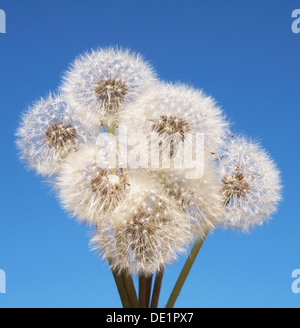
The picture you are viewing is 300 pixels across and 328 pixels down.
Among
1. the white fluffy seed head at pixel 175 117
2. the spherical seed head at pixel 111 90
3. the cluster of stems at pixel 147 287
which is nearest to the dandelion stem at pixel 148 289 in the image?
the cluster of stems at pixel 147 287

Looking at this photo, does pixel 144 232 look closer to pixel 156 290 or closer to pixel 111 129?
pixel 156 290

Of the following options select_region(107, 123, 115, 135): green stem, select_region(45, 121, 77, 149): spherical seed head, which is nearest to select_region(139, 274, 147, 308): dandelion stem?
select_region(107, 123, 115, 135): green stem

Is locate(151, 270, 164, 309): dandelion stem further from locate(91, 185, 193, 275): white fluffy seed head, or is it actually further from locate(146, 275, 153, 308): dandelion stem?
locate(91, 185, 193, 275): white fluffy seed head

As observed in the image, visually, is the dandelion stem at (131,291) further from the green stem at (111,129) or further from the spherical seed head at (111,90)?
the spherical seed head at (111,90)

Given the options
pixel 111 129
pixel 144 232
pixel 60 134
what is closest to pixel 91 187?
pixel 144 232

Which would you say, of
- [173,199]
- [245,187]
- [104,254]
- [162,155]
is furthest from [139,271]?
[245,187]
